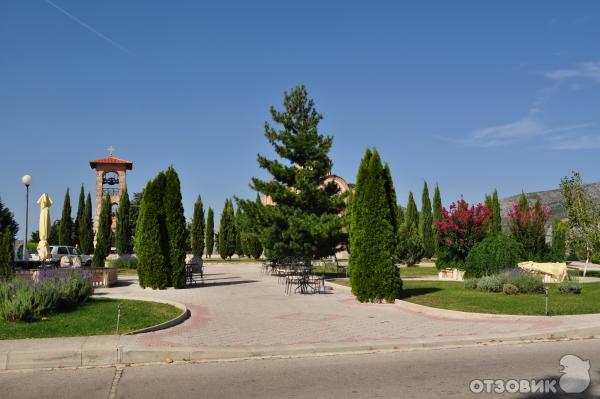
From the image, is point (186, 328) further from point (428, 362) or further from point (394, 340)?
point (428, 362)

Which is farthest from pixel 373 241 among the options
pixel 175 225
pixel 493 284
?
pixel 175 225

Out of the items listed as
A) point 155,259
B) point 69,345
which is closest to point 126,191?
point 155,259

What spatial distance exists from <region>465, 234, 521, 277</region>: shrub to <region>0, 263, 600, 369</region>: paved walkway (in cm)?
818

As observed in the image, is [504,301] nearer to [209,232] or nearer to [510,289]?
[510,289]

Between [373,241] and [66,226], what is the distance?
4467 cm

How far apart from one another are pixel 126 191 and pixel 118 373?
4668 cm

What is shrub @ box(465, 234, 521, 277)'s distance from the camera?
2147cm

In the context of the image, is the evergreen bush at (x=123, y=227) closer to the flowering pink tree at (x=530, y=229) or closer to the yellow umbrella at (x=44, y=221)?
the yellow umbrella at (x=44, y=221)

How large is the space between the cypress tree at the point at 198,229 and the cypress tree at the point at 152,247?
34.9 meters

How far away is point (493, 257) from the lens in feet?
71.2

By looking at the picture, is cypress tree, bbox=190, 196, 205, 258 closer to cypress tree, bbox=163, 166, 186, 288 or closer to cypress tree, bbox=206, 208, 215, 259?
cypress tree, bbox=206, 208, 215, 259

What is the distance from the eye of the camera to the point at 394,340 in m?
9.52

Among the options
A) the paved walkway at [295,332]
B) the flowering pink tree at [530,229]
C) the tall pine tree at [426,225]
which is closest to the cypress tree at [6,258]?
the paved walkway at [295,332]

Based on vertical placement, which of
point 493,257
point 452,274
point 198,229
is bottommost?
point 452,274
